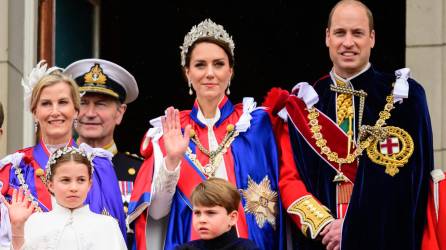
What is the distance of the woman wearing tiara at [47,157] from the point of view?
764cm

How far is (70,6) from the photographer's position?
36.1 ft

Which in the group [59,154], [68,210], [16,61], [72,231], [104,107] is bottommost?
[72,231]

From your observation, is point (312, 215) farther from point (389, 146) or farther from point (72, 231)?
point (72, 231)

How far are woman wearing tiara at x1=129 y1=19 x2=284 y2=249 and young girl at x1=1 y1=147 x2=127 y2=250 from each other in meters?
0.56

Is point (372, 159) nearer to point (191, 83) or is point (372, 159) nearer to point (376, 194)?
point (376, 194)

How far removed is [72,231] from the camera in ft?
23.2

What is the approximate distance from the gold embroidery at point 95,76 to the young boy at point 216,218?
1854 mm

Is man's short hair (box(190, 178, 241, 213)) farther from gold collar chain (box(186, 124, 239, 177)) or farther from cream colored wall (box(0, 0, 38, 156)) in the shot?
cream colored wall (box(0, 0, 38, 156))

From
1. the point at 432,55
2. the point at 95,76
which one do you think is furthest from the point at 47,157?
the point at 432,55

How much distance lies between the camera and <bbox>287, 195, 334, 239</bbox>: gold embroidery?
24.4 ft

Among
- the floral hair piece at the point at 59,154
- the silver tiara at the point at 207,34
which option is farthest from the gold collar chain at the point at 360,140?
the floral hair piece at the point at 59,154

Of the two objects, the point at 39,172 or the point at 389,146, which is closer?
the point at 389,146

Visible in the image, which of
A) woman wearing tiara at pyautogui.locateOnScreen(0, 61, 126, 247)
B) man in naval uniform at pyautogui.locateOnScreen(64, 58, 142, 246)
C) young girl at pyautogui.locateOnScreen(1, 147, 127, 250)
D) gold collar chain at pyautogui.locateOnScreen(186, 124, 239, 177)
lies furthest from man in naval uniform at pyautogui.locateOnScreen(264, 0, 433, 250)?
man in naval uniform at pyautogui.locateOnScreen(64, 58, 142, 246)

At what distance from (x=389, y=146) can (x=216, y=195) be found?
113cm
